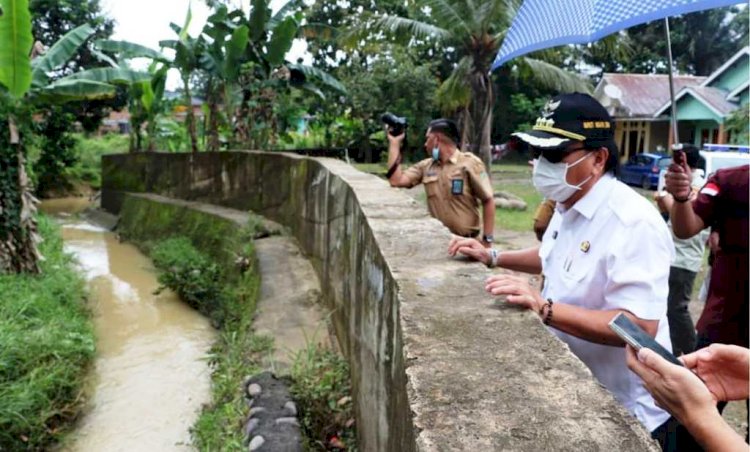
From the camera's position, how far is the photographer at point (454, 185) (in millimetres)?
4195

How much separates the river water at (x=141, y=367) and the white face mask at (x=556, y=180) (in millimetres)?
3133

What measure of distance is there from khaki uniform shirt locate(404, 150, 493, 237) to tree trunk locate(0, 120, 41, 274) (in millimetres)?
4834

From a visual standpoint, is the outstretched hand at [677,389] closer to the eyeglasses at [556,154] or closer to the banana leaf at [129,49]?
the eyeglasses at [556,154]

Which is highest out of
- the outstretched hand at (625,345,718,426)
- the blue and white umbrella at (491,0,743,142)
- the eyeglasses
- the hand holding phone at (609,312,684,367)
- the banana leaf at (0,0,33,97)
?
the banana leaf at (0,0,33,97)

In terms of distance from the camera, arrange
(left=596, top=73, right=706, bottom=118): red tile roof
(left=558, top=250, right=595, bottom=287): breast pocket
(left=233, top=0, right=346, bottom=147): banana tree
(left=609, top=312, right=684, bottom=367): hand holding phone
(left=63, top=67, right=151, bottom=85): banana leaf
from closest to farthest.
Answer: (left=609, top=312, right=684, bottom=367): hand holding phone → (left=558, top=250, right=595, bottom=287): breast pocket → (left=63, top=67, right=151, bottom=85): banana leaf → (left=233, top=0, right=346, bottom=147): banana tree → (left=596, top=73, right=706, bottom=118): red tile roof

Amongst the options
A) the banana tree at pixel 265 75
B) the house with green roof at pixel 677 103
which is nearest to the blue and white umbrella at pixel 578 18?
the banana tree at pixel 265 75

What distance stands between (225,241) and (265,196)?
805mm

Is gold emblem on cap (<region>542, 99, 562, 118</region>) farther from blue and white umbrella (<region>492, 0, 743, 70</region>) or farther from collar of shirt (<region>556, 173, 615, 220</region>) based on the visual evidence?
blue and white umbrella (<region>492, 0, 743, 70</region>)

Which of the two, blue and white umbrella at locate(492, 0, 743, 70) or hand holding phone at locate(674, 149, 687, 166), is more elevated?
blue and white umbrella at locate(492, 0, 743, 70)

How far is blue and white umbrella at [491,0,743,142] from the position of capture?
2.16m

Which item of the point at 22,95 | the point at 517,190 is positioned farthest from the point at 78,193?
the point at 22,95

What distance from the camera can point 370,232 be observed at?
305 cm

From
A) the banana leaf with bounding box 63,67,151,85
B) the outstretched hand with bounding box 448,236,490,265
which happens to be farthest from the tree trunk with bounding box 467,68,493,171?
the outstretched hand with bounding box 448,236,490,265

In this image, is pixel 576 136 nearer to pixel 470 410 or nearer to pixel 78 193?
pixel 470 410
